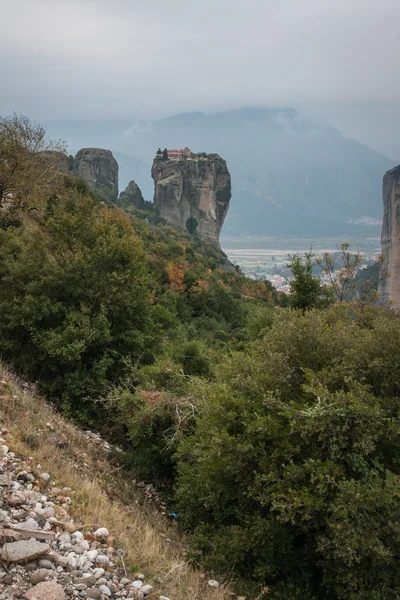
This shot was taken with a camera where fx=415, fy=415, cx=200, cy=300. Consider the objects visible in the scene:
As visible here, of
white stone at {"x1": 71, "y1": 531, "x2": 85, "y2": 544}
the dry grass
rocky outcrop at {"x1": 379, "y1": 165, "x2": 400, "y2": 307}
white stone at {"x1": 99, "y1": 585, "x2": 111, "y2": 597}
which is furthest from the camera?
rocky outcrop at {"x1": 379, "y1": 165, "x2": 400, "y2": 307}

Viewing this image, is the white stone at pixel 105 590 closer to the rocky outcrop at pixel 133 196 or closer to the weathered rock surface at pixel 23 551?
the weathered rock surface at pixel 23 551

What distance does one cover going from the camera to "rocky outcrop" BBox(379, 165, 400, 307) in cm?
5390

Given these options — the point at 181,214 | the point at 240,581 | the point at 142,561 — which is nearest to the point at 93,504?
the point at 142,561

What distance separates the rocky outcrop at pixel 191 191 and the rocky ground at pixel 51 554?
304 ft

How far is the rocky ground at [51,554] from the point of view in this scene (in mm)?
4375

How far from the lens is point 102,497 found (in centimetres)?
706

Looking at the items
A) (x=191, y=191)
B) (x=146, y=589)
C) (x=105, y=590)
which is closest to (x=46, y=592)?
(x=105, y=590)

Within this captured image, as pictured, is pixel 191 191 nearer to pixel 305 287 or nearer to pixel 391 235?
pixel 391 235

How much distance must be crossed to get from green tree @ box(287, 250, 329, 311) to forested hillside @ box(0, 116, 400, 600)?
6.59 m

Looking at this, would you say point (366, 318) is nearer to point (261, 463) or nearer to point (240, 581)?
point (261, 463)

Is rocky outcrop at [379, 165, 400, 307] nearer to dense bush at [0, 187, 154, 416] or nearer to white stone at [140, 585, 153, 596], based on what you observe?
dense bush at [0, 187, 154, 416]

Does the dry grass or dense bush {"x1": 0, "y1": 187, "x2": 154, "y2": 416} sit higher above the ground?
dense bush {"x1": 0, "y1": 187, "x2": 154, "y2": 416}

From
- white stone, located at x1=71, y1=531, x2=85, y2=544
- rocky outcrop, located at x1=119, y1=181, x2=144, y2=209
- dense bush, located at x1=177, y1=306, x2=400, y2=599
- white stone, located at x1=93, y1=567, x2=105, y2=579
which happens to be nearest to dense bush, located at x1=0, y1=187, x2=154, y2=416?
dense bush, located at x1=177, y1=306, x2=400, y2=599

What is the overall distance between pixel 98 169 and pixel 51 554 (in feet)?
306
